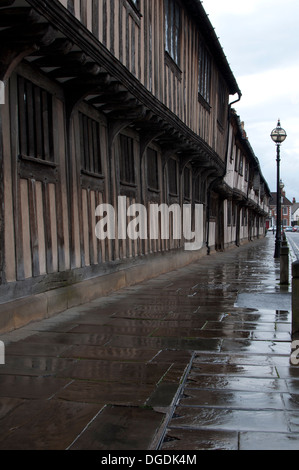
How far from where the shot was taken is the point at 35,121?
245 inches

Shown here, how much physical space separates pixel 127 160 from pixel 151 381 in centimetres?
643

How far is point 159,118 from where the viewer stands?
9547 mm

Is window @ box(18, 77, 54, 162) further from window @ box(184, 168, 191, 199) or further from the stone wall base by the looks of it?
window @ box(184, 168, 191, 199)

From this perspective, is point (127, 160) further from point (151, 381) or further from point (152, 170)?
point (151, 381)

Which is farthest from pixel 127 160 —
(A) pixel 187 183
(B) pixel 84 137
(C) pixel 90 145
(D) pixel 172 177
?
(A) pixel 187 183

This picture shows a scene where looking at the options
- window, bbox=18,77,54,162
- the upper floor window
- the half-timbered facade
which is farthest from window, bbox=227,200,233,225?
window, bbox=18,77,54,162

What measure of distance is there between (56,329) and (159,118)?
5.18m

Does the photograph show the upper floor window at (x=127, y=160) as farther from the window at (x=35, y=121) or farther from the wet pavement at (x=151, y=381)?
the wet pavement at (x=151, y=381)

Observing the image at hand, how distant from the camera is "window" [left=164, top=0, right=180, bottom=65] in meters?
10.8

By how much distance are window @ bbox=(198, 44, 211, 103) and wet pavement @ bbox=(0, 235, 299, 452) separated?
30.2 ft

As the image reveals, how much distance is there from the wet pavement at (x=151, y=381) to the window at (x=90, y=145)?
2200 mm
